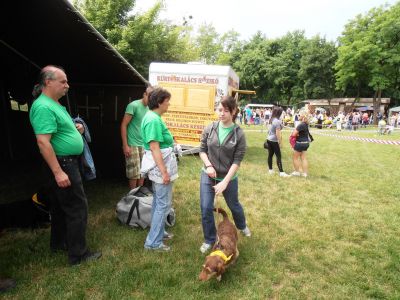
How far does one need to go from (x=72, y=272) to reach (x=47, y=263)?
0.37m

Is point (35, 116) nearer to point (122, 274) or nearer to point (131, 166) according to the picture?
point (122, 274)

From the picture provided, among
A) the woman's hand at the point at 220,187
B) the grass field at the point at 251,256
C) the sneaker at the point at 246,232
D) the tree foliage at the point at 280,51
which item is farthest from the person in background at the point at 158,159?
the tree foliage at the point at 280,51

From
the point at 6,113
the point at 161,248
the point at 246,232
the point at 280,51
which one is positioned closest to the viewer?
the point at 161,248

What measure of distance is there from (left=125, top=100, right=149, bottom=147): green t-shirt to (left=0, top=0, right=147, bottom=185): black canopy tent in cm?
73

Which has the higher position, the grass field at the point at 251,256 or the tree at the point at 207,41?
the tree at the point at 207,41

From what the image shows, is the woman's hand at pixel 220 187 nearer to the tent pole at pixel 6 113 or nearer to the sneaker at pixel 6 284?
the sneaker at pixel 6 284

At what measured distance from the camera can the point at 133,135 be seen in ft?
17.2

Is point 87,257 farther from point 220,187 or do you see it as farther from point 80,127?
point 220,187

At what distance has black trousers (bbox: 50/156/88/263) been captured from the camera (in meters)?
3.25

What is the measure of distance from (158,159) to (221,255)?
3.93 ft

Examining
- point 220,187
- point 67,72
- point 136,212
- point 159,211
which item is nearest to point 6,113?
point 67,72

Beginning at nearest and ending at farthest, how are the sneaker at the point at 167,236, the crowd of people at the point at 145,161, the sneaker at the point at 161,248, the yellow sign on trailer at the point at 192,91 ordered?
the crowd of people at the point at 145,161, the sneaker at the point at 161,248, the sneaker at the point at 167,236, the yellow sign on trailer at the point at 192,91

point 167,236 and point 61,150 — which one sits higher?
point 61,150

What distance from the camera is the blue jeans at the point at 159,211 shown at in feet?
12.3
